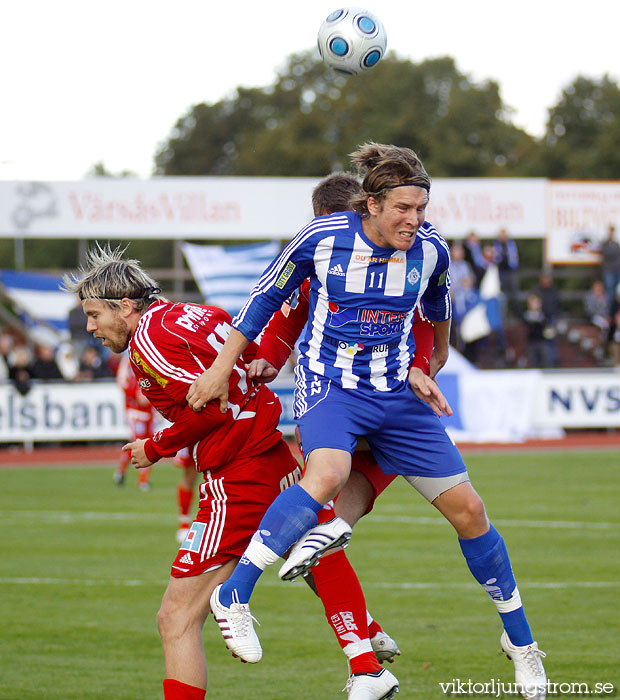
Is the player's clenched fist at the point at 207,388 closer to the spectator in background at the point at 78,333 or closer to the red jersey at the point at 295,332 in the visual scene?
the red jersey at the point at 295,332

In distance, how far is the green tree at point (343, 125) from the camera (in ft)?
179

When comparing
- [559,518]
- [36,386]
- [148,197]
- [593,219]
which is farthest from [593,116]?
[559,518]

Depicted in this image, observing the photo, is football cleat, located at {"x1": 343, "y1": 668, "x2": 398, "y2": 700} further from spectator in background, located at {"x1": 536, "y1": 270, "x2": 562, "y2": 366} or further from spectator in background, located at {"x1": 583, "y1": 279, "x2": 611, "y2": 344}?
spectator in background, located at {"x1": 583, "y1": 279, "x2": 611, "y2": 344}

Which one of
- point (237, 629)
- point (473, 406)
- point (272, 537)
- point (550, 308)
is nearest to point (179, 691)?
point (237, 629)

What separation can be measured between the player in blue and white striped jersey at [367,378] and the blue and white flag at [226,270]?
19.5m

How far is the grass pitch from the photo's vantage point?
6965mm

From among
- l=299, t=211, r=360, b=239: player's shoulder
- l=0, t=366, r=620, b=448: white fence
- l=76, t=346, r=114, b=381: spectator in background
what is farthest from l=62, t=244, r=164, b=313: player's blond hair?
l=76, t=346, r=114, b=381: spectator in background

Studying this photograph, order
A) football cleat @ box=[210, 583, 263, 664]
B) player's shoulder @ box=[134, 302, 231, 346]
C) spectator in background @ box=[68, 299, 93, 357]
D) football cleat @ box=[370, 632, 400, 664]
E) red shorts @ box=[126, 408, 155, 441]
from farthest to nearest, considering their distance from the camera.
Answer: spectator in background @ box=[68, 299, 93, 357] < red shorts @ box=[126, 408, 155, 441] < football cleat @ box=[370, 632, 400, 664] < player's shoulder @ box=[134, 302, 231, 346] < football cleat @ box=[210, 583, 263, 664]

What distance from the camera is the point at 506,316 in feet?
97.7

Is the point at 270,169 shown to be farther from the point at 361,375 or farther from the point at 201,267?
the point at 361,375

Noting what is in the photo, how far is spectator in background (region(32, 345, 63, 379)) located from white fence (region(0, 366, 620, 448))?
0.59 metres

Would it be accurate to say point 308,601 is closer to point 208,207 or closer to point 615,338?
point 208,207

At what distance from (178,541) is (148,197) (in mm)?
15688

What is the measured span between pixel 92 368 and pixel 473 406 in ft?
25.7
